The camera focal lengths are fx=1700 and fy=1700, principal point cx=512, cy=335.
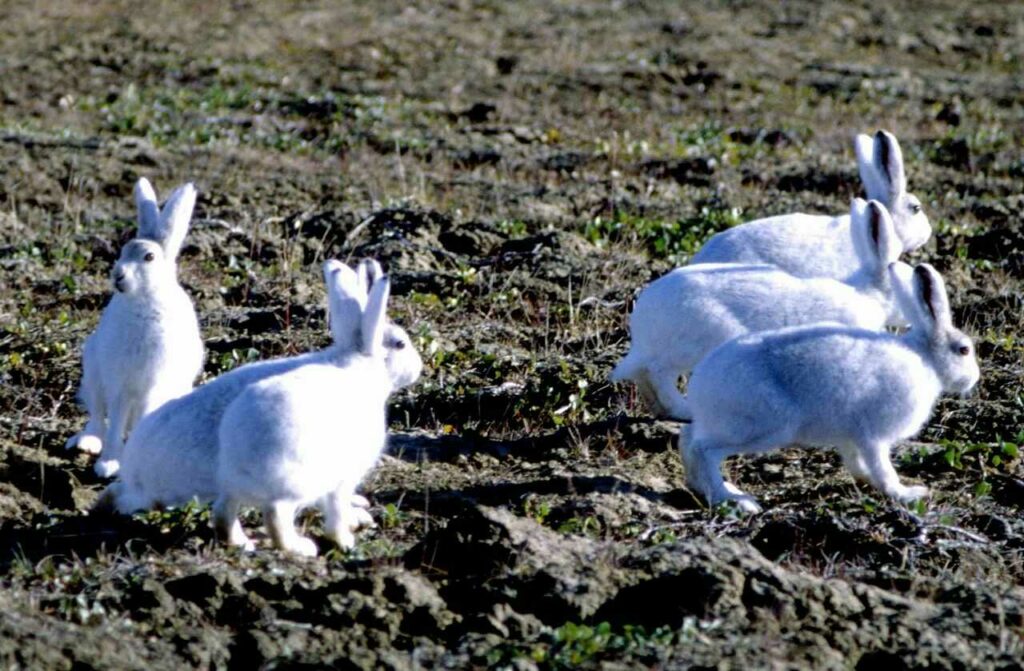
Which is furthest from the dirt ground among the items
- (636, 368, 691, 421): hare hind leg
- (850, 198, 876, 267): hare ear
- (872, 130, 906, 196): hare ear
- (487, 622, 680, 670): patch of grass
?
(872, 130, 906, 196): hare ear

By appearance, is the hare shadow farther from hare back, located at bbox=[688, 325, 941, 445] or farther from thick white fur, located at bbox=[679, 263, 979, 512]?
hare back, located at bbox=[688, 325, 941, 445]

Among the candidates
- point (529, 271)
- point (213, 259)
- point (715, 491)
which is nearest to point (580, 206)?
point (529, 271)

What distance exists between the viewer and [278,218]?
35.5ft

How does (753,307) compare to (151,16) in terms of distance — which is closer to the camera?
(753,307)

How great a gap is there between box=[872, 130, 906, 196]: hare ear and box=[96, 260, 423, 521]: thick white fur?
3783 mm

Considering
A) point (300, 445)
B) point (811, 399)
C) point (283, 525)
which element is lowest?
point (283, 525)

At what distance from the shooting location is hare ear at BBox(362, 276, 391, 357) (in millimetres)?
5941

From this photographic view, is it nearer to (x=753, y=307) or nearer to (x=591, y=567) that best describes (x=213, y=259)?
(x=753, y=307)

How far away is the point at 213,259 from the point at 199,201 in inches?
51.9

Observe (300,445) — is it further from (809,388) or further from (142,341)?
(809,388)

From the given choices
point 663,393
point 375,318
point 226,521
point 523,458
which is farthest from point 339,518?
point 663,393

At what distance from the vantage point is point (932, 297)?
6828mm

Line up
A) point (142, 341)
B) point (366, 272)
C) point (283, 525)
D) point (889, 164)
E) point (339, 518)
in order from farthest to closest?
point (889, 164) → point (142, 341) → point (366, 272) → point (339, 518) → point (283, 525)

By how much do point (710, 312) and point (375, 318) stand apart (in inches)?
74.4
